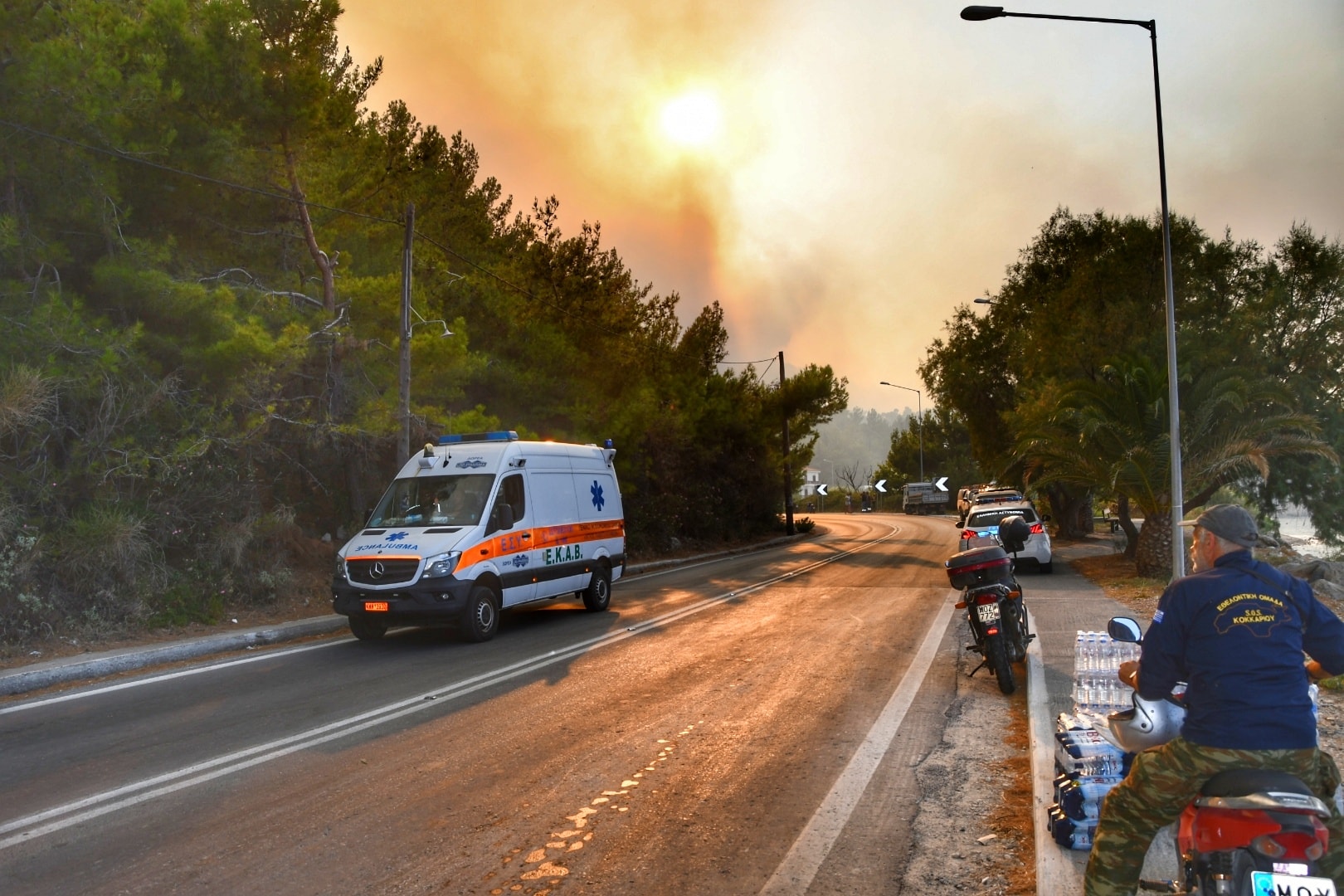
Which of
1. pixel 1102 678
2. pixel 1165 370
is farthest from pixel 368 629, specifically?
pixel 1165 370

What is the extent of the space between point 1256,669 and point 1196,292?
2608 centimetres

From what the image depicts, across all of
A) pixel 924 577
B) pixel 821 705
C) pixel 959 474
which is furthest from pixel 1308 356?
pixel 959 474

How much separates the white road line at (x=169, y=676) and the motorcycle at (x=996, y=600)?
7711 millimetres

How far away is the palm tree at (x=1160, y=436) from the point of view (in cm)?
1775

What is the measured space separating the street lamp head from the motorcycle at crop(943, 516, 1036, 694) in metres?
7.18

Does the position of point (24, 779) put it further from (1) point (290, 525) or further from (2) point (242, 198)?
(2) point (242, 198)

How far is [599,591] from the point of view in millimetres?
15133

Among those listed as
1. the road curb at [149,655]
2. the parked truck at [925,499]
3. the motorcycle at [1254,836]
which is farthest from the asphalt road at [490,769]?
the parked truck at [925,499]

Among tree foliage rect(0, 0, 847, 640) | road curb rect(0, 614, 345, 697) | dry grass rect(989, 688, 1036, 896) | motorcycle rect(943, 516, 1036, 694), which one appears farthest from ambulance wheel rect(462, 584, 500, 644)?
dry grass rect(989, 688, 1036, 896)

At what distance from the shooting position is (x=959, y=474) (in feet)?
265

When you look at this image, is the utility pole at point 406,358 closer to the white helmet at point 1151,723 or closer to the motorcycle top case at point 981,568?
the motorcycle top case at point 981,568

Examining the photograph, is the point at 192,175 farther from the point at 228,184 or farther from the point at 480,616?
the point at 480,616

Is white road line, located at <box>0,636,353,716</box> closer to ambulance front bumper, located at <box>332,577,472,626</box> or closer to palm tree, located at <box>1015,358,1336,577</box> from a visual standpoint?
ambulance front bumper, located at <box>332,577,472,626</box>

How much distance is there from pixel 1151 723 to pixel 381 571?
9.53m
